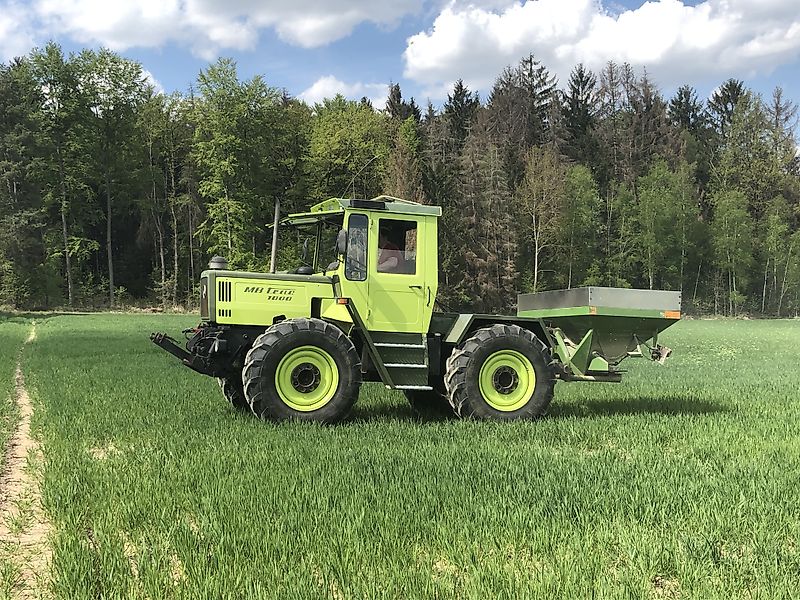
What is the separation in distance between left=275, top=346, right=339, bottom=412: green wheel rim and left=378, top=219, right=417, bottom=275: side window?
1.45 m

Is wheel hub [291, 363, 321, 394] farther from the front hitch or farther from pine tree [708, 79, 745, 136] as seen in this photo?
pine tree [708, 79, 745, 136]

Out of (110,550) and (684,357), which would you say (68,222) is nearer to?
(684,357)

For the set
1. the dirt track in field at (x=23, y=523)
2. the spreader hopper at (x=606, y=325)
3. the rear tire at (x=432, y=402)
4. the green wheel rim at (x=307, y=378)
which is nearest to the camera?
the dirt track in field at (x=23, y=523)

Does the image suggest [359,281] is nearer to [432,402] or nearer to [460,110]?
[432,402]

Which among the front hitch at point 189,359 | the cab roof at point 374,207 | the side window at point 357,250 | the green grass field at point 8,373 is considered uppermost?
the cab roof at point 374,207

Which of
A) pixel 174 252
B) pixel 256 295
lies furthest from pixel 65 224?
pixel 256 295

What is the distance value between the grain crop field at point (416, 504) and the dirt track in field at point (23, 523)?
142mm

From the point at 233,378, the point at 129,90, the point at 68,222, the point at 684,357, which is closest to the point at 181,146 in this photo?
the point at 129,90

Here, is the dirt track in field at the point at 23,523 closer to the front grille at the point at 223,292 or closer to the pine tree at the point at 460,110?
the front grille at the point at 223,292

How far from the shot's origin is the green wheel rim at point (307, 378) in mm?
8320

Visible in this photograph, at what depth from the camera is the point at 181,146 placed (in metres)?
56.9

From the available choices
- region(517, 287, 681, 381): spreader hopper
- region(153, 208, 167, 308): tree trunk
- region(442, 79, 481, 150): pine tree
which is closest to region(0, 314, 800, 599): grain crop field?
region(517, 287, 681, 381): spreader hopper

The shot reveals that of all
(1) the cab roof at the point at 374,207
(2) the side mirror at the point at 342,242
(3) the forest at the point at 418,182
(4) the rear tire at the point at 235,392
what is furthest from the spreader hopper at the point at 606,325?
(3) the forest at the point at 418,182

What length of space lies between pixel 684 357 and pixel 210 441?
57.4 ft
